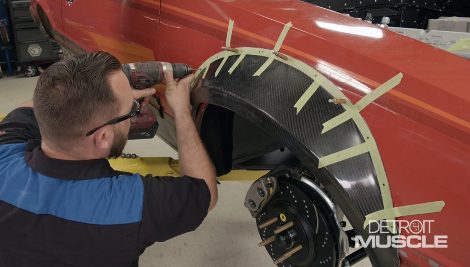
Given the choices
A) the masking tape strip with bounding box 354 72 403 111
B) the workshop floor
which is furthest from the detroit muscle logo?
the workshop floor

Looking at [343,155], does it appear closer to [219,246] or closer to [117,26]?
[117,26]

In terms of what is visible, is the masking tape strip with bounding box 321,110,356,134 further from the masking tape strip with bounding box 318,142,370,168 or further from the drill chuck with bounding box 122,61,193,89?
the drill chuck with bounding box 122,61,193,89

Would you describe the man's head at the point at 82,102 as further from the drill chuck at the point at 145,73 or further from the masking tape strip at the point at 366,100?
the masking tape strip at the point at 366,100

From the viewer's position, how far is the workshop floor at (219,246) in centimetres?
259

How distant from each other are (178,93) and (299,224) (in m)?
0.61

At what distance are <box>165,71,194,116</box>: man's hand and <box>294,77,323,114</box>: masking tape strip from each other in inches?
17.9

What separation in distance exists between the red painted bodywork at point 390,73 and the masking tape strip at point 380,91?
13mm

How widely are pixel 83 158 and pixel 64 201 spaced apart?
0.46 ft

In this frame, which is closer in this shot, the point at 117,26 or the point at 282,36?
the point at 282,36

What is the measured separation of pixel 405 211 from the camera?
1.12m

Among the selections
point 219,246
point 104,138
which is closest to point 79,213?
point 104,138

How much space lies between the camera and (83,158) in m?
1.32

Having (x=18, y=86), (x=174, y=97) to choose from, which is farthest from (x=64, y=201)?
(x=18, y=86)

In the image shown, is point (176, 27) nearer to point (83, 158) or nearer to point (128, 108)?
point (128, 108)
